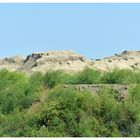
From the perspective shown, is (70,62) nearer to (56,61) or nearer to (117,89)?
(56,61)

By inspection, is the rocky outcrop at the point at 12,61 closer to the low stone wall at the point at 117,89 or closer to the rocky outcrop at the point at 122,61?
the rocky outcrop at the point at 122,61

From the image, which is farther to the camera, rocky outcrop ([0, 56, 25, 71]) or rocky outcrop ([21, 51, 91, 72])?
rocky outcrop ([0, 56, 25, 71])

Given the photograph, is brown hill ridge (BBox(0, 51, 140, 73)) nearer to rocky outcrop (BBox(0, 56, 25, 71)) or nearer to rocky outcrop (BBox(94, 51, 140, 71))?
rocky outcrop (BBox(94, 51, 140, 71))

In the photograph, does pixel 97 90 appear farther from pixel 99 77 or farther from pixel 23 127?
pixel 99 77

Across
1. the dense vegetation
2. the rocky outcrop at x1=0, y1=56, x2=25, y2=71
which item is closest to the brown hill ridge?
the rocky outcrop at x1=0, y1=56, x2=25, y2=71

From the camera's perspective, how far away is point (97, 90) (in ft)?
92.2

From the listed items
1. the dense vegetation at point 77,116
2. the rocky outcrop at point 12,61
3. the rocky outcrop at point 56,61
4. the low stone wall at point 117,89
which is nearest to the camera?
the dense vegetation at point 77,116

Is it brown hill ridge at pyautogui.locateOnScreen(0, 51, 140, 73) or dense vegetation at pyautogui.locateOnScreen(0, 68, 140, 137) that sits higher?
dense vegetation at pyautogui.locateOnScreen(0, 68, 140, 137)

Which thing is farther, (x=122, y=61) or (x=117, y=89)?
(x=122, y=61)

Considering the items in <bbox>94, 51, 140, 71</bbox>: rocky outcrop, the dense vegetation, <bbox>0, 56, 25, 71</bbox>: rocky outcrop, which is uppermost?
the dense vegetation

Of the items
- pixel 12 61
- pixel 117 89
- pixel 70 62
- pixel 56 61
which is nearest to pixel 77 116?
pixel 117 89

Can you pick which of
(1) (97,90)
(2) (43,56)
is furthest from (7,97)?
(2) (43,56)

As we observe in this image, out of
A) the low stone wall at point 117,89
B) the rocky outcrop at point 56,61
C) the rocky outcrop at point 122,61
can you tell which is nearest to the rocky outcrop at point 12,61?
the rocky outcrop at point 56,61

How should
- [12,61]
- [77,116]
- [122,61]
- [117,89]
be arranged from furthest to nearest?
[12,61]
[122,61]
[117,89]
[77,116]
